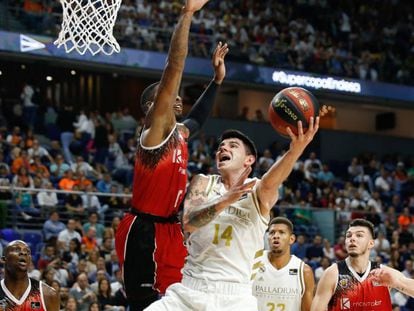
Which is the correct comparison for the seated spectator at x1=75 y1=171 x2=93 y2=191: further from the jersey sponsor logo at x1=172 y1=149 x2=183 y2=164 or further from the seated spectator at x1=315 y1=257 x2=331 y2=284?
the jersey sponsor logo at x1=172 y1=149 x2=183 y2=164

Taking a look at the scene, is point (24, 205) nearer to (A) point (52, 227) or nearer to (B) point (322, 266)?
(A) point (52, 227)

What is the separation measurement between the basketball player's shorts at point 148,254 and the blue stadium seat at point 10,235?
28.4ft

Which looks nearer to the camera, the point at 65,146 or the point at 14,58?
the point at 65,146

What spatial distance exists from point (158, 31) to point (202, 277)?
1672 centimetres

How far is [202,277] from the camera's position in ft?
18.5

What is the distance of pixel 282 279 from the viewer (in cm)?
883

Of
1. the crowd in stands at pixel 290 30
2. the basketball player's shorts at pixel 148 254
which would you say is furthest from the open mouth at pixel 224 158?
the crowd in stands at pixel 290 30

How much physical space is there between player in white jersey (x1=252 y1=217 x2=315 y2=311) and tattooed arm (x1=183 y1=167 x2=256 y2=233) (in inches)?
113

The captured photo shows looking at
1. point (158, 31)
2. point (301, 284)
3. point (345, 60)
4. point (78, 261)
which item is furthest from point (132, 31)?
point (301, 284)

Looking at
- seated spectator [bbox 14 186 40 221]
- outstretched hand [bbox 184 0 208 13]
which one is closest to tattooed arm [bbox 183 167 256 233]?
outstretched hand [bbox 184 0 208 13]

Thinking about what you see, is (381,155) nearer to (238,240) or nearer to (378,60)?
(378,60)

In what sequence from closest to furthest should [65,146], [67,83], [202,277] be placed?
[202,277], [65,146], [67,83]

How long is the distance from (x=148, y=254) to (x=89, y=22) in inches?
119

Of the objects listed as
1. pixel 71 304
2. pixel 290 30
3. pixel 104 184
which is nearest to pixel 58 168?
pixel 104 184
